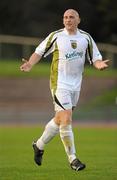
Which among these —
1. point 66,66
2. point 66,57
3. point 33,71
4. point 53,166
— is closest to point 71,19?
point 66,57

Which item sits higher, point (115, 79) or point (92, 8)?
point (92, 8)

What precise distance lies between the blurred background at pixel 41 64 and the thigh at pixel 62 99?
89.6 ft

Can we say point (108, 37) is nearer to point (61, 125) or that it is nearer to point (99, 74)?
point (99, 74)

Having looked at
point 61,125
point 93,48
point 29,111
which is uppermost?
point 93,48

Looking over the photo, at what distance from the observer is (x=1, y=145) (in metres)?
22.2

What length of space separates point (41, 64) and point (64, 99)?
41855mm

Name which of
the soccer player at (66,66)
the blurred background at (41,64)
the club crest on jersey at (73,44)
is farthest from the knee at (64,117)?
the blurred background at (41,64)

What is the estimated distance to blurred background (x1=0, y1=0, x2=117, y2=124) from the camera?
139ft

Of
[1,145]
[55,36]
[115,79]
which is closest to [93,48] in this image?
[55,36]

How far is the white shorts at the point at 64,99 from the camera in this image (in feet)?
42.1

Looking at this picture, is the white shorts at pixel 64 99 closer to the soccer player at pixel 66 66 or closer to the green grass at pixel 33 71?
the soccer player at pixel 66 66

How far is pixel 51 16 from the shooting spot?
213 feet

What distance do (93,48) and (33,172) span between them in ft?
7.23

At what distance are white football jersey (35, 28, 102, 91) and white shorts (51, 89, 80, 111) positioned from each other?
8 centimetres
